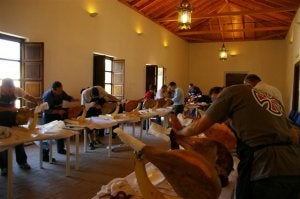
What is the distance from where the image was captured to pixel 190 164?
2.94 ft

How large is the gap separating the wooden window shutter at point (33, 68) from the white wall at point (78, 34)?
23 cm

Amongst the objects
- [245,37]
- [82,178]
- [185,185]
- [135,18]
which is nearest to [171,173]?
[185,185]

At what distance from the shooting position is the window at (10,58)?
512cm

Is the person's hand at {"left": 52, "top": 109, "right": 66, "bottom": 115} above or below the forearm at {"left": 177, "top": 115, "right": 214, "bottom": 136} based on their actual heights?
below

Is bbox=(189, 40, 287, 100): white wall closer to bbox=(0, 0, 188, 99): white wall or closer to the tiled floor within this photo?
bbox=(0, 0, 188, 99): white wall

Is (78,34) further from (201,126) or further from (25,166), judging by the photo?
(201,126)

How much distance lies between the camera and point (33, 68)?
5.52 metres

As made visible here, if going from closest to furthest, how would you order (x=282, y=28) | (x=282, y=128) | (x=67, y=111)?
(x=282, y=128) < (x=67, y=111) < (x=282, y=28)

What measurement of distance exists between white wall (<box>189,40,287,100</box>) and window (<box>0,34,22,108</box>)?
9897 mm

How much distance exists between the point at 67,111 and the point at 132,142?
3.45 metres

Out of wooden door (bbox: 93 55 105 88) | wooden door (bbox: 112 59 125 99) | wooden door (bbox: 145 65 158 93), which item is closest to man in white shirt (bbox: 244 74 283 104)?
wooden door (bbox: 93 55 105 88)

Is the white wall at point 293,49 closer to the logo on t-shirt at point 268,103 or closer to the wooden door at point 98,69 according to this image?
the wooden door at point 98,69

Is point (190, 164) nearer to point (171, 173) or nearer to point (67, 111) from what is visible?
point (171, 173)

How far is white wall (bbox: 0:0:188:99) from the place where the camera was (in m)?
5.44
